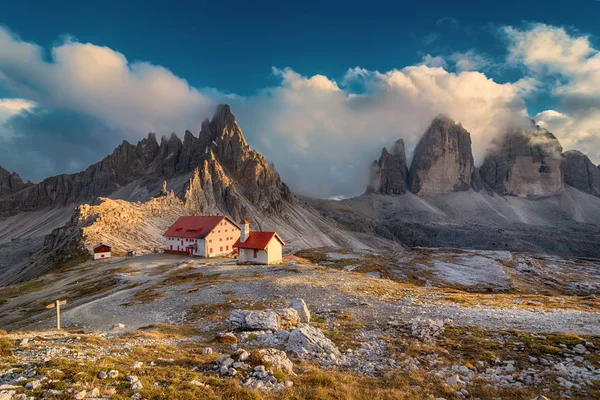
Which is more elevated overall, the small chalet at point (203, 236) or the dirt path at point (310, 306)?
the small chalet at point (203, 236)

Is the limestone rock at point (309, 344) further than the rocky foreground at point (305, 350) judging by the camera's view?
Yes

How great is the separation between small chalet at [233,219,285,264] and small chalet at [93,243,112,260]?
40.6m

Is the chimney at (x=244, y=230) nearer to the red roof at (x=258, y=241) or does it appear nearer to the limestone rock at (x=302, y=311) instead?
the red roof at (x=258, y=241)

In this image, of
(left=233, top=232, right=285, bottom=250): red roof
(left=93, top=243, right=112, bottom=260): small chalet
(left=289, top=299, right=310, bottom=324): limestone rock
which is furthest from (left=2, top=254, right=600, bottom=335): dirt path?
(left=93, top=243, right=112, bottom=260): small chalet

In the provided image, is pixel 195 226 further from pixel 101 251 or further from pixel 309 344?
pixel 309 344

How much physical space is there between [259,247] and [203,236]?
2316 cm

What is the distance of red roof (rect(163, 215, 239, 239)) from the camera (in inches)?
3221

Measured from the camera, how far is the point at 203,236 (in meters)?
80.3

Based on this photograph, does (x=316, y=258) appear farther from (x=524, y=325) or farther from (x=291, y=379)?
(x=291, y=379)

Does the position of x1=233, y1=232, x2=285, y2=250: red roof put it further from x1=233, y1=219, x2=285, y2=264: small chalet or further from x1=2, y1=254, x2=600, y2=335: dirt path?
x1=2, y1=254, x2=600, y2=335: dirt path

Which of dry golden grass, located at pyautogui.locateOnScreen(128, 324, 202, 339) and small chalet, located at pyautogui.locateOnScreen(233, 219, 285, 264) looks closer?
dry golden grass, located at pyautogui.locateOnScreen(128, 324, 202, 339)

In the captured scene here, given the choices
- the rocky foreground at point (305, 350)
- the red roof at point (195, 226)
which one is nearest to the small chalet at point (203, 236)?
the red roof at point (195, 226)

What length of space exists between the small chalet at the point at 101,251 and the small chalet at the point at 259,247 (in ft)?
133

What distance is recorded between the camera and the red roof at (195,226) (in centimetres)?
8181
